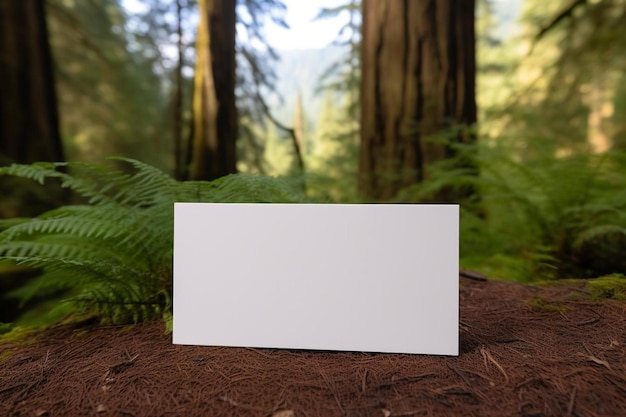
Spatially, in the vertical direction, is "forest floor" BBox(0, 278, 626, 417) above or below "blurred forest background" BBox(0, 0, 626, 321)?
below

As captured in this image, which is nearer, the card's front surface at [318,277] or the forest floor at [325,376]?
the forest floor at [325,376]

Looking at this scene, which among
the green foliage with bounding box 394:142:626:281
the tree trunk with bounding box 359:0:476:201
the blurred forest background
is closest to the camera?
the green foliage with bounding box 394:142:626:281

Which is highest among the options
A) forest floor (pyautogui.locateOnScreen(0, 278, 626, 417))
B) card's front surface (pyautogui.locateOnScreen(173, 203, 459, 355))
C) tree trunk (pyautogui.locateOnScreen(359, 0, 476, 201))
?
tree trunk (pyautogui.locateOnScreen(359, 0, 476, 201))

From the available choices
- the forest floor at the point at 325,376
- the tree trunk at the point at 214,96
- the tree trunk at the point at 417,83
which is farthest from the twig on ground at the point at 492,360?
the tree trunk at the point at 214,96

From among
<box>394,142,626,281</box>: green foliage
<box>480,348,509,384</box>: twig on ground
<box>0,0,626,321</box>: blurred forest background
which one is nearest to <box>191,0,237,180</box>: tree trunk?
<box>0,0,626,321</box>: blurred forest background

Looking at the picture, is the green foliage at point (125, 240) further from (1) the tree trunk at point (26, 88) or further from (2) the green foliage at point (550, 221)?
(1) the tree trunk at point (26, 88)

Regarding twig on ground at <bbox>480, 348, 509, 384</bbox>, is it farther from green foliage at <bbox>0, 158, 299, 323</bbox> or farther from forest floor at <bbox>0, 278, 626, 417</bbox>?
green foliage at <bbox>0, 158, 299, 323</bbox>

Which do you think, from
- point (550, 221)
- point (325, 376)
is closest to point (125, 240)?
point (325, 376)
